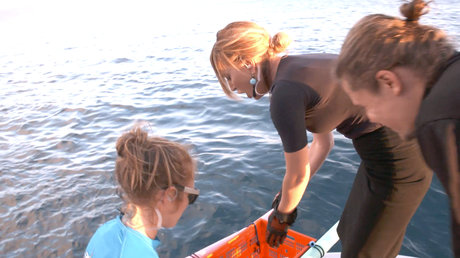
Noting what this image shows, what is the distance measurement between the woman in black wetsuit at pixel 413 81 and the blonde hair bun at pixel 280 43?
28.9 inches

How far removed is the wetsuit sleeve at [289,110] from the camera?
6.18ft

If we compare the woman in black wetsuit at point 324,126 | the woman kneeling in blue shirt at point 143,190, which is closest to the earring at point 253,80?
the woman in black wetsuit at point 324,126

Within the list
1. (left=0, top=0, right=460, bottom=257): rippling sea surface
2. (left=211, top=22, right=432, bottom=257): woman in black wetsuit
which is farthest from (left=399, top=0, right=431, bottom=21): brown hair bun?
(left=211, top=22, right=432, bottom=257): woman in black wetsuit

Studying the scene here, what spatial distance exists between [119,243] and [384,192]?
1.39 meters

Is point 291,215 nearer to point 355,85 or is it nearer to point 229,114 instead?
point 355,85

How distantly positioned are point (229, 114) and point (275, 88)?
16.8 ft

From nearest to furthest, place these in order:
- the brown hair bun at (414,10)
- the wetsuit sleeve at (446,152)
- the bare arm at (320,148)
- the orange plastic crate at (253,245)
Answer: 1. the wetsuit sleeve at (446,152)
2. the brown hair bun at (414,10)
3. the bare arm at (320,148)
4. the orange plastic crate at (253,245)

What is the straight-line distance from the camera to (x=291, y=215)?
2445 millimetres

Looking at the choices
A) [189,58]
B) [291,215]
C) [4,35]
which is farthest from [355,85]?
[4,35]

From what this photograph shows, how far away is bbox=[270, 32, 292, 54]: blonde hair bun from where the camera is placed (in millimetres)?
2061

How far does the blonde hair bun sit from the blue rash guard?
1.18 metres

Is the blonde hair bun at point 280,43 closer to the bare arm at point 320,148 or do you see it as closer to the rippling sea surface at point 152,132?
the rippling sea surface at point 152,132

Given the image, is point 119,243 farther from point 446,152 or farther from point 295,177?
point 446,152

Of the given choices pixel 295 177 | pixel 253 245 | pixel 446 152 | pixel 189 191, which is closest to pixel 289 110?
pixel 295 177
